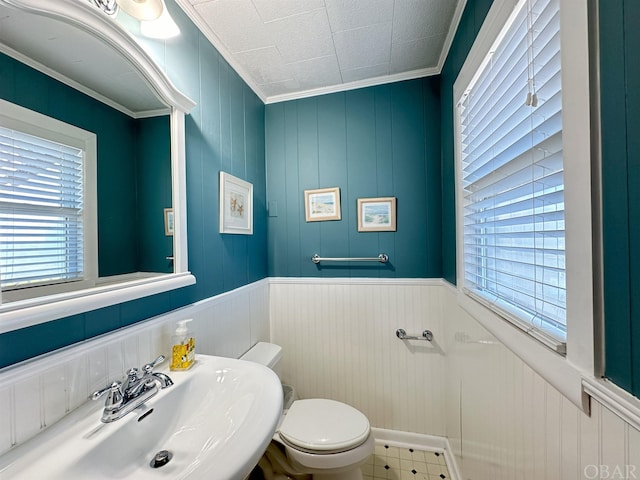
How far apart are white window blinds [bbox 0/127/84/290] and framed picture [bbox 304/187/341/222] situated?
1.24 m

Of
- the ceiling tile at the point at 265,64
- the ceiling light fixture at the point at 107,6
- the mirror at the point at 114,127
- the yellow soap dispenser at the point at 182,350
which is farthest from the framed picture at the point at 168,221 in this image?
the ceiling tile at the point at 265,64

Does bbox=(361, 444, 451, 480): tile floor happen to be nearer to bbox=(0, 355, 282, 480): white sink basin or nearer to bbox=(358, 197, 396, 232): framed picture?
bbox=(0, 355, 282, 480): white sink basin

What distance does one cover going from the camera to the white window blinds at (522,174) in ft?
2.00

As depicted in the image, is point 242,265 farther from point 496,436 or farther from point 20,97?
point 496,436

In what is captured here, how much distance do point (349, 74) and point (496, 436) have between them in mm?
1957

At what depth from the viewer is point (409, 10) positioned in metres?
1.19

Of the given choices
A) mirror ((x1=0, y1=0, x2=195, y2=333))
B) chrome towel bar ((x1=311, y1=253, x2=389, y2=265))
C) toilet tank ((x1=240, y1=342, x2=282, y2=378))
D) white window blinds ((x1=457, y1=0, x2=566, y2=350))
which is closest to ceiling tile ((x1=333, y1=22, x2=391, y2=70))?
white window blinds ((x1=457, y1=0, x2=566, y2=350))

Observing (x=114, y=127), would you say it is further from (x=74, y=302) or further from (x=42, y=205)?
(x=74, y=302)

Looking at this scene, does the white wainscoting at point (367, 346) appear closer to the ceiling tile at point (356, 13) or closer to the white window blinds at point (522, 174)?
the white window blinds at point (522, 174)

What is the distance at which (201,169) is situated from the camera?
4.07ft

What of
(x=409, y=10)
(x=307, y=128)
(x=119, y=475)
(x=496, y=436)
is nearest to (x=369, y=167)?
(x=307, y=128)

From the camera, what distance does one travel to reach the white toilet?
3.69 ft

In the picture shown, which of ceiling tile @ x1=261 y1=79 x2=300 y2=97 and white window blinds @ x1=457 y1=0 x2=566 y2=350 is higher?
→ ceiling tile @ x1=261 y1=79 x2=300 y2=97

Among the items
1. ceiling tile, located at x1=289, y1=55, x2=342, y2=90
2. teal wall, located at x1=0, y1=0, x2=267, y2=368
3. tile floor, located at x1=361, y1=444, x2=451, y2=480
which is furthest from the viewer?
ceiling tile, located at x1=289, y1=55, x2=342, y2=90
